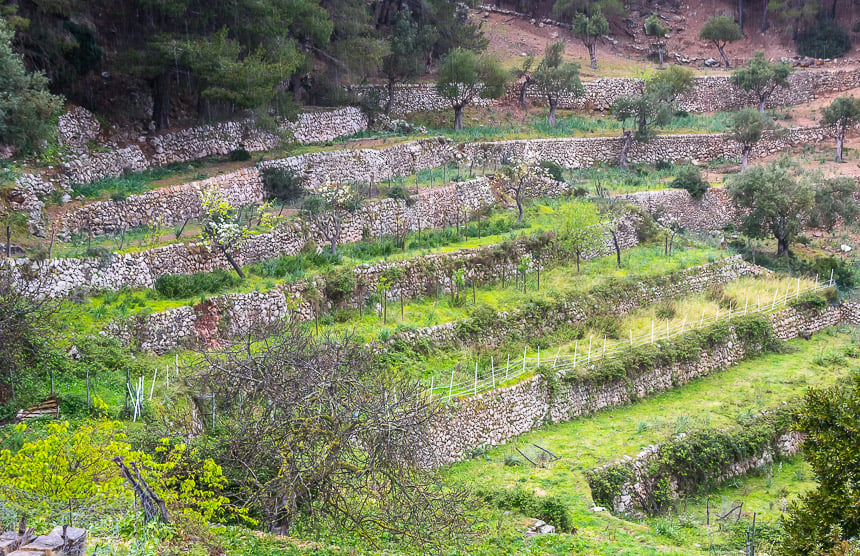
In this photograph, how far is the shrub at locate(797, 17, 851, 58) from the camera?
221ft

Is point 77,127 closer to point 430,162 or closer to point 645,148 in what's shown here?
point 430,162

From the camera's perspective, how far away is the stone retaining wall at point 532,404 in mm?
23422

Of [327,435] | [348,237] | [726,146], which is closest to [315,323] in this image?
[348,237]

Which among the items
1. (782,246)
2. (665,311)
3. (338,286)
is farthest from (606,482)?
(782,246)

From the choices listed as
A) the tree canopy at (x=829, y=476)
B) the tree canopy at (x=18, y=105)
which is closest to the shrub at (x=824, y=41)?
the tree canopy at (x=829, y=476)

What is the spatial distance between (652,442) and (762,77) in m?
40.7

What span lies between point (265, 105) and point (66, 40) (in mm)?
8764

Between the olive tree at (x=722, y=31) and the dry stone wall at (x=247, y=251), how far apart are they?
39197 millimetres

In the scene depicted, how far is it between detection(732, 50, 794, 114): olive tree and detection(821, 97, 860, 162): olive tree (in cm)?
484

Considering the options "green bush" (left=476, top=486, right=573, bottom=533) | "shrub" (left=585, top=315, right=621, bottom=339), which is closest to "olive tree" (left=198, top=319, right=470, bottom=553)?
"green bush" (left=476, top=486, right=573, bottom=533)

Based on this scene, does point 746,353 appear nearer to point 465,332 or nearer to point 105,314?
point 465,332

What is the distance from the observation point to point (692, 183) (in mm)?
44906

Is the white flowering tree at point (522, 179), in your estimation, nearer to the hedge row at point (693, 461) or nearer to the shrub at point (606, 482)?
the hedge row at point (693, 461)

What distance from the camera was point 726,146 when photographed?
53625mm
